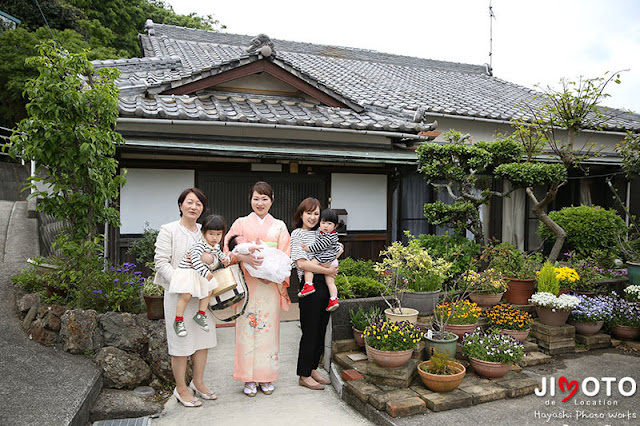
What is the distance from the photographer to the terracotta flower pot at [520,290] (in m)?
6.55

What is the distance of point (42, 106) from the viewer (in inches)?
190

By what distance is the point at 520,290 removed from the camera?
6.58 m

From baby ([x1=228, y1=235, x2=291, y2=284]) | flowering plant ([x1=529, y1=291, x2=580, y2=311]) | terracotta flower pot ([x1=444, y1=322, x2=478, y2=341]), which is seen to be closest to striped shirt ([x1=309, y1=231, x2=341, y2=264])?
baby ([x1=228, y1=235, x2=291, y2=284])

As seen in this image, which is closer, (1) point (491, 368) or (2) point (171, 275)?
(2) point (171, 275)

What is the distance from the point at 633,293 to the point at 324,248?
5542 millimetres

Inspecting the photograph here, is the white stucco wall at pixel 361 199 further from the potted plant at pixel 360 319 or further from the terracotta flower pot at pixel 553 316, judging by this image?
the terracotta flower pot at pixel 553 316

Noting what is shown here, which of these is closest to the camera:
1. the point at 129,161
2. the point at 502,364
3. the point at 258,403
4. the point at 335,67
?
the point at 258,403

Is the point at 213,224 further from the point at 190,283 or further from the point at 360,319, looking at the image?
the point at 360,319

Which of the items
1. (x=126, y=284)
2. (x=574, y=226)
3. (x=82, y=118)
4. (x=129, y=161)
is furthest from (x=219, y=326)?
(x=574, y=226)

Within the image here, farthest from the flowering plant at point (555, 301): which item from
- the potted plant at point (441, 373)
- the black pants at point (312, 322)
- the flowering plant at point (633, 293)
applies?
the black pants at point (312, 322)

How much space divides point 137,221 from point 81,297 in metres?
1.72

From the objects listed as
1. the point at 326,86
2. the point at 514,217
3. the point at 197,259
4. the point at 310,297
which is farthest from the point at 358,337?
the point at 514,217

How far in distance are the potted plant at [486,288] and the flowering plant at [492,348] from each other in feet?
3.75

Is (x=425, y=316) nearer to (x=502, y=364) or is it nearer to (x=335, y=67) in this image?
A: (x=502, y=364)
